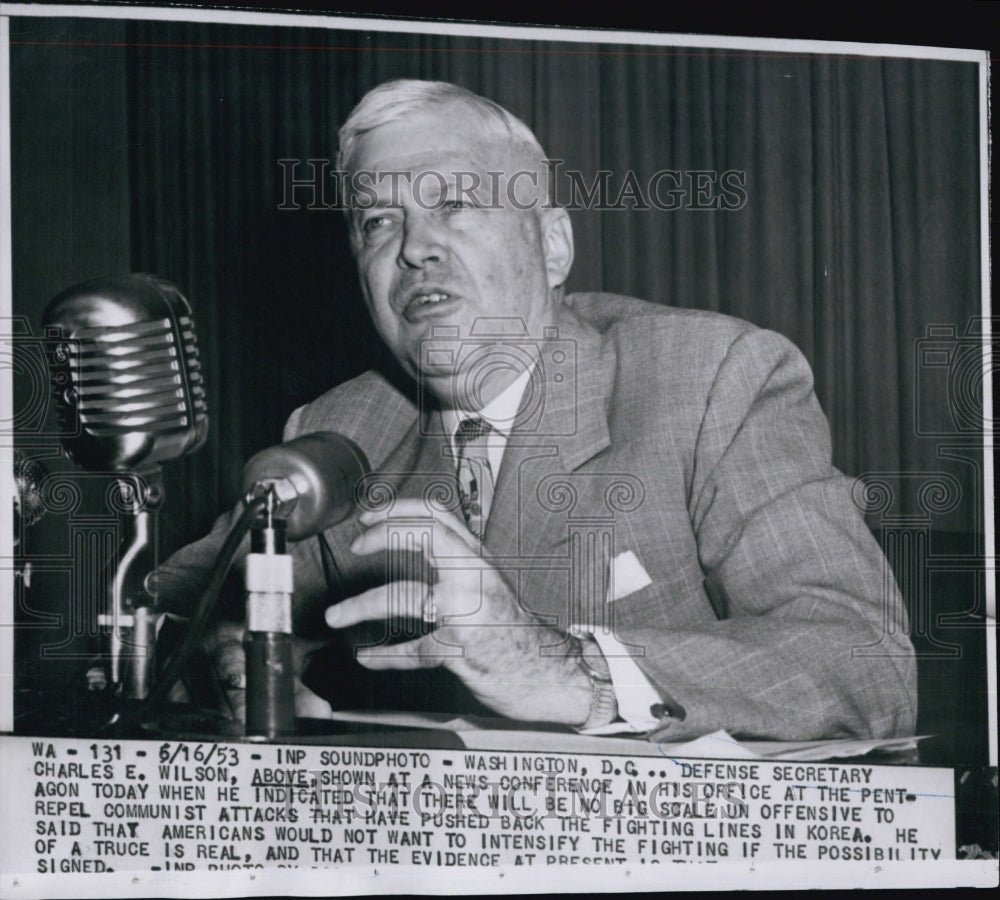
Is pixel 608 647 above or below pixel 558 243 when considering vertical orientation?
below

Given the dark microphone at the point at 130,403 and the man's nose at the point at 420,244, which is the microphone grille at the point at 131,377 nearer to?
the dark microphone at the point at 130,403

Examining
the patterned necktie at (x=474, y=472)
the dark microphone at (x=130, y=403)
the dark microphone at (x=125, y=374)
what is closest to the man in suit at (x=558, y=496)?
the patterned necktie at (x=474, y=472)

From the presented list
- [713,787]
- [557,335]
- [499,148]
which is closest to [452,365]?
[557,335]

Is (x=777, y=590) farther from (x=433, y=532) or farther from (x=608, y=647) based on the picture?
(x=433, y=532)

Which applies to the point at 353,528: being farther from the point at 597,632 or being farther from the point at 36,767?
the point at 36,767

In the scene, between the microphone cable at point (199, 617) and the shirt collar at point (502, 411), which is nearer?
the microphone cable at point (199, 617)

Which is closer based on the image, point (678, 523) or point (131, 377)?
point (131, 377)

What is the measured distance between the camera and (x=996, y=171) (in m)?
2.86

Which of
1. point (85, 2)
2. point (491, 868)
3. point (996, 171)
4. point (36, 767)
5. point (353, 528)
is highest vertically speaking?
point (85, 2)

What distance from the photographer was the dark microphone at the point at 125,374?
2.53 m

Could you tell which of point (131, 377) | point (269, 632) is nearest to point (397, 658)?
point (269, 632)

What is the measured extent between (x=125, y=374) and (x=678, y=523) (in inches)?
44.3

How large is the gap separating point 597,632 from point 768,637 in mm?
340

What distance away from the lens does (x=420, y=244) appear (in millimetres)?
2635
